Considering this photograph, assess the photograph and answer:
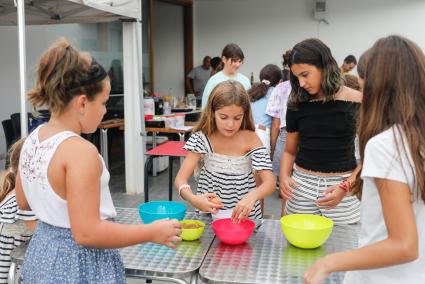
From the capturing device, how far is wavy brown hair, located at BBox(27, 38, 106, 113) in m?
1.22

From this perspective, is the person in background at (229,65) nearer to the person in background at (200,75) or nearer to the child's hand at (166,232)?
the child's hand at (166,232)

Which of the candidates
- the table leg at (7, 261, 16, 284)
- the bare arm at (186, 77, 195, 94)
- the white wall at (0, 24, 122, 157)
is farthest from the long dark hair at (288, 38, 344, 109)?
the bare arm at (186, 77, 195, 94)

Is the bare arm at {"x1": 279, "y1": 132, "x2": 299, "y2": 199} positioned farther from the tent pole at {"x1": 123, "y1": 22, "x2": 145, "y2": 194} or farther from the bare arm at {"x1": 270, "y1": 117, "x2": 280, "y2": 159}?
the tent pole at {"x1": 123, "y1": 22, "x2": 145, "y2": 194}

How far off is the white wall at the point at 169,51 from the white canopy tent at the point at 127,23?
4.26 metres

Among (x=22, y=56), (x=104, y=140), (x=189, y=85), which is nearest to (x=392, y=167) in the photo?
A: (x=22, y=56)

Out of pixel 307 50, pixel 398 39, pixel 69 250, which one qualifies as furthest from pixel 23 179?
pixel 307 50

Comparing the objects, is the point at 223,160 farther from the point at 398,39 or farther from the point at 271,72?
the point at 271,72

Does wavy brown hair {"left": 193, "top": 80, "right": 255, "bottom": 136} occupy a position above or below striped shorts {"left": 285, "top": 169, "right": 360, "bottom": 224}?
above

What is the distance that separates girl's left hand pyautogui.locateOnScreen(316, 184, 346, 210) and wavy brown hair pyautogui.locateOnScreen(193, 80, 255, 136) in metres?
0.48

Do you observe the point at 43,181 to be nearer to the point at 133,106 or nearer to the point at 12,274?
the point at 12,274

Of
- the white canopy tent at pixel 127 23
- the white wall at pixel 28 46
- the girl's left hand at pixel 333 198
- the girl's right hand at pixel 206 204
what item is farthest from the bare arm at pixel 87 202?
the white wall at pixel 28 46

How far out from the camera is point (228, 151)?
2098 mm

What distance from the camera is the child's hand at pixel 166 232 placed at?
50.9 inches

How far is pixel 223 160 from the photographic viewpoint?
2076mm
